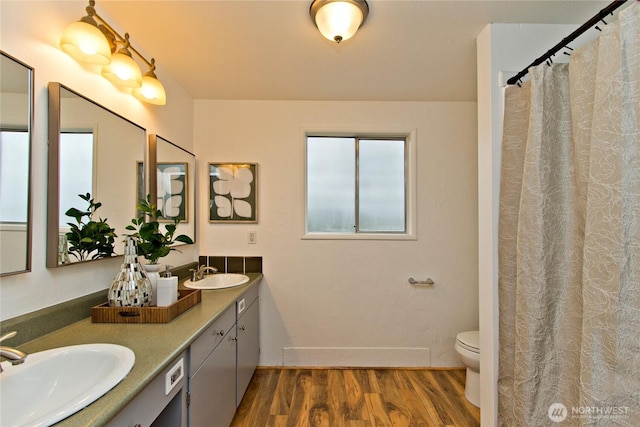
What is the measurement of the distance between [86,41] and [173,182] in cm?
100

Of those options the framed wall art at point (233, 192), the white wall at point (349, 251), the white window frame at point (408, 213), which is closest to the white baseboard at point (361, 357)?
the white wall at point (349, 251)

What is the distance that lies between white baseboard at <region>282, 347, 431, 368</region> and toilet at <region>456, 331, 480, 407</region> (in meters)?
0.44

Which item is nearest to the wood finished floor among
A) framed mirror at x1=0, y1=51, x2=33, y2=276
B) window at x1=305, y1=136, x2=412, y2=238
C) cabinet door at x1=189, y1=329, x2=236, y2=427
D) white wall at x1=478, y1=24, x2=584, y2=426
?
cabinet door at x1=189, y1=329, x2=236, y2=427

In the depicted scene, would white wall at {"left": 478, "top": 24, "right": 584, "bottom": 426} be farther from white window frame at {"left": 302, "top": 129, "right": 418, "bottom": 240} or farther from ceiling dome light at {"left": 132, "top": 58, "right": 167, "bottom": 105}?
ceiling dome light at {"left": 132, "top": 58, "right": 167, "bottom": 105}

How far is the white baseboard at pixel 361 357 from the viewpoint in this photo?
7.86 ft

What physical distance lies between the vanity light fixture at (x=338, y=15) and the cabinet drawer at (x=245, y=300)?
160 cm

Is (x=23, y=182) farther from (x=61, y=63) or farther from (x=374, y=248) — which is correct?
(x=374, y=248)

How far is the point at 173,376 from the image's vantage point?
3.26ft

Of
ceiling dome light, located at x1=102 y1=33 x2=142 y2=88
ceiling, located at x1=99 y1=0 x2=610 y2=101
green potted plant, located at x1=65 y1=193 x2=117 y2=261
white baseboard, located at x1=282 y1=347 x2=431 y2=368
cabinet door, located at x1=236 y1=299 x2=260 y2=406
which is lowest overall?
white baseboard, located at x1=282 y1=347 x2=431 y2=368

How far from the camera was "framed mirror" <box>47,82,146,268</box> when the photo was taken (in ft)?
3.66

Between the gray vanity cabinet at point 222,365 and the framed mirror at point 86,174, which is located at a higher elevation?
the framed mirror at point 86,174

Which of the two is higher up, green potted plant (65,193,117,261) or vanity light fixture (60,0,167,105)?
vanity light fixture (60,0,167,105)

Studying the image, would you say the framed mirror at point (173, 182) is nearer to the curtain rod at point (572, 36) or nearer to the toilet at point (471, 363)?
the curtain rod at point (572, 36)

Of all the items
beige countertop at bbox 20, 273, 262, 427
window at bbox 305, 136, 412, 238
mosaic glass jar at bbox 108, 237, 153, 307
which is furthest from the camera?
window at bbox 305, 136, 412, 238
